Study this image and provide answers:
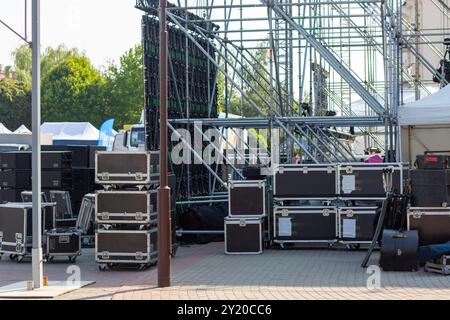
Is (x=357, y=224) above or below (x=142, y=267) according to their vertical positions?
above

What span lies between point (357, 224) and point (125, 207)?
490 cm

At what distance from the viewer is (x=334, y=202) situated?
60.9 feet

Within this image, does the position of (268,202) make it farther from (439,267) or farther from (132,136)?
(132,136)

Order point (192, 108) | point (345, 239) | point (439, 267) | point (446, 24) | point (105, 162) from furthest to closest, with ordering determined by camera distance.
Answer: point (446, 24) → point (192, 108) → point (345, 239) → point (105, 162) → point (439, 267)

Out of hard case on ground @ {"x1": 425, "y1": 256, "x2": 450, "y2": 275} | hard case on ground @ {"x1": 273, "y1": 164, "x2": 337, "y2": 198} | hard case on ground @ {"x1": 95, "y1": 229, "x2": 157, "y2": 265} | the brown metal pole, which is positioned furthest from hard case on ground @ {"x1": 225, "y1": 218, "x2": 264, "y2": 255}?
the brown metal pole

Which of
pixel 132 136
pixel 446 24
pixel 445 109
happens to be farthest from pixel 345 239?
pixel 446 24

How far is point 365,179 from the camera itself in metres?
18.2

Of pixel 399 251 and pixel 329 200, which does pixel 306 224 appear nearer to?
pixel 329 200

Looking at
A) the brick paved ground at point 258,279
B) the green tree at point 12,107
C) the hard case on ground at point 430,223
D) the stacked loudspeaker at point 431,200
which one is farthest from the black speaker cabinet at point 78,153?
the green tree at point 12,107

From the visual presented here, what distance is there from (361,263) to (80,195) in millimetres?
7912

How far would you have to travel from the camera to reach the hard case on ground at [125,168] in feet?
52.0

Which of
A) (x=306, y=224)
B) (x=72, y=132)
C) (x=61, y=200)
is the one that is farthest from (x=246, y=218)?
(x=72, y=132)

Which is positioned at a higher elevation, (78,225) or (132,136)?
(132,136)

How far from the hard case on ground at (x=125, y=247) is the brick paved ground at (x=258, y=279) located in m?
0.23
